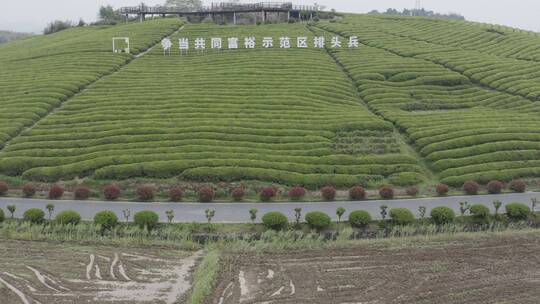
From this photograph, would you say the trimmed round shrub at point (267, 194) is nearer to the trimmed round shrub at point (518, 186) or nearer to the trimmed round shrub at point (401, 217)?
the trimmed round shrub at point (401, 217)

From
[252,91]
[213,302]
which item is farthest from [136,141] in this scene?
[213,302]

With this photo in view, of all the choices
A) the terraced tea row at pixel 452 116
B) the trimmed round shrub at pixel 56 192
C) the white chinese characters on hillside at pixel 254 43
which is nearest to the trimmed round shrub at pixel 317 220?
the terraced tea row at pixel 452 116

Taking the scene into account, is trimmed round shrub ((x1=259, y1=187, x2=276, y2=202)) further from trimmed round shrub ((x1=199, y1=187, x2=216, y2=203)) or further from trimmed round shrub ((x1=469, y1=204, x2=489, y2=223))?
trimmed round shrub ((x1=469, y1=204, x2=489, y2=223))

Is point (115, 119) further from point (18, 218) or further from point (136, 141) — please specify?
point (18, 218)

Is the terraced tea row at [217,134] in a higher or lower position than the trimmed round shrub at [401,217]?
higher

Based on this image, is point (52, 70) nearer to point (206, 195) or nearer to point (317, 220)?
point (206, 195)
